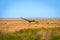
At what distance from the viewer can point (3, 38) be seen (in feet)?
39.4

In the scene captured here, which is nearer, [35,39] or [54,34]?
[35,39]

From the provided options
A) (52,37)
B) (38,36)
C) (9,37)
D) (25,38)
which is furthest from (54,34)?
(9,37)

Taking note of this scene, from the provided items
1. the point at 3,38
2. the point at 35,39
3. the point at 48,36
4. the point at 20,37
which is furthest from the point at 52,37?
the point at 3,38

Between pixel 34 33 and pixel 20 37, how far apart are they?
4.48ft

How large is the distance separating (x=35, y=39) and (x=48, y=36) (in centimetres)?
108

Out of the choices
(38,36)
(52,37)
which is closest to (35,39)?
(38,36)

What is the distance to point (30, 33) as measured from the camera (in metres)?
12.8

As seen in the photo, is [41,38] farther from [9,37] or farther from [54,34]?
[9,37]

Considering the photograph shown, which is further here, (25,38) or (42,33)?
(42,33)

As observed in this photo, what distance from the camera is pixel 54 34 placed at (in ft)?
42.7

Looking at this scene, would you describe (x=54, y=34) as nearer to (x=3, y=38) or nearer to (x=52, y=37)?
(x=52, y=37)

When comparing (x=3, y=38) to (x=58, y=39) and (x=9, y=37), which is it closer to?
(x=9, y=37)

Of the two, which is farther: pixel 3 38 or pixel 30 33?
pixel 30 33

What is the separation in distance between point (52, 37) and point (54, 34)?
1.69 ft
